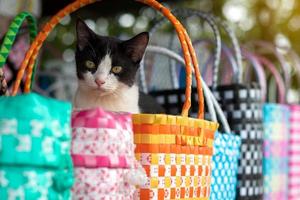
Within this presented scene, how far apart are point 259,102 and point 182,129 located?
753mm

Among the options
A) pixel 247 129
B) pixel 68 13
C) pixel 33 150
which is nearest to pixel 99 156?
pixel 33 150

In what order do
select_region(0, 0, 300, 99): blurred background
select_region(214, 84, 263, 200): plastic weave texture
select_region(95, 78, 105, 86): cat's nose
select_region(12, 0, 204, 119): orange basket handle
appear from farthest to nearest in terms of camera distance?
select_region(0, 0, 300, 99): blurred background
select_region(214, 84, 263, 200): plastic weave texture
select_region(95, 78, 105, 86): cat's nose
select_region(12, 0, 204, 119): orange basket handle

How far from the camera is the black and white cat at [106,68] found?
1528 mm

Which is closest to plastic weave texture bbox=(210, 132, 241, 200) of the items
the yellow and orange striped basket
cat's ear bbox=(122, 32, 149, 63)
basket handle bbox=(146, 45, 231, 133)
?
basket handle bbox=(146, 45, 231, 133)

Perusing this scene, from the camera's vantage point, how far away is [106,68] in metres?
1.52

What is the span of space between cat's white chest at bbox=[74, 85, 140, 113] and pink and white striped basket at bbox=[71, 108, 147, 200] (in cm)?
62

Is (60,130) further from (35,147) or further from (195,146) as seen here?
(195,146)

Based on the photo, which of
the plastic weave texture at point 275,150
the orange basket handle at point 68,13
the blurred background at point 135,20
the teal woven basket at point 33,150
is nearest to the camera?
the teal woven basket at point 33,150

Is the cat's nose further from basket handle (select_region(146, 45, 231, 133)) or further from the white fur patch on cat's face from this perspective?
basket handle (select_region(146, 45, 231, 133))

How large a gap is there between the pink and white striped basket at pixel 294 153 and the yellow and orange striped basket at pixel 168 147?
1002mm

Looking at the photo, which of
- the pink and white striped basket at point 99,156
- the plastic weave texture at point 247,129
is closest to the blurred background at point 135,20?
the plastic weave texture at point 247,129

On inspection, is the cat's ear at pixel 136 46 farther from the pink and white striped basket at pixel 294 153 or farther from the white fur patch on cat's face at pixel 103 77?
the pink and white striped basket at pixel 294 153

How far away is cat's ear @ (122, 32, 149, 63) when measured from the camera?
1546 millimetres

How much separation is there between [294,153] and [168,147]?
3.89ft
